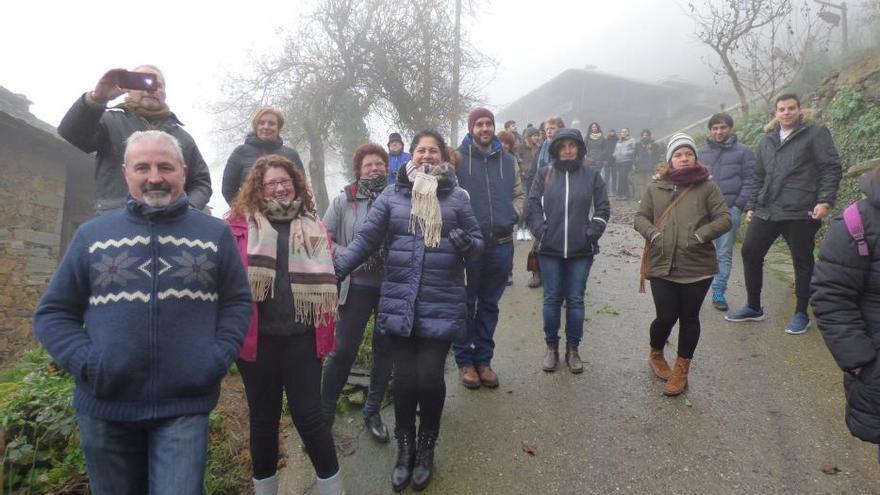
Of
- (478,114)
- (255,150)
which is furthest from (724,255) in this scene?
(255,150)

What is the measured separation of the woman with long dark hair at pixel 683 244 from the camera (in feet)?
11.1

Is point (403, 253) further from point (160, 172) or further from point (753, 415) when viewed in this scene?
point (753, 415)

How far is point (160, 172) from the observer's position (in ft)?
6.05

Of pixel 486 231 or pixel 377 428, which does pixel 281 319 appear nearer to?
pixel 377 428

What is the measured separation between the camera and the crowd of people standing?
173 cm

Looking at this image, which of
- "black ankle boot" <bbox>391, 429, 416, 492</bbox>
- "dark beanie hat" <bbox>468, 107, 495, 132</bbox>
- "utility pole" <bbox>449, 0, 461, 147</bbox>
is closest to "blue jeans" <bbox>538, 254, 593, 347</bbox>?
"dark beanie hat" <bbox>468, 107, 495, 132</bbox>

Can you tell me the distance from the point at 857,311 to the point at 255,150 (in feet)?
12.8

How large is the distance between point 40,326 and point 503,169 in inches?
120

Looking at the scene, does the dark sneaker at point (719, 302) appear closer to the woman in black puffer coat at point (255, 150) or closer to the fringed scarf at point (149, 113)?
the woman in black puffer coat at point (255, 150)

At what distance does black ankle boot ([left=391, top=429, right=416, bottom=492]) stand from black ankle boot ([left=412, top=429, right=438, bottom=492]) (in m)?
0.04

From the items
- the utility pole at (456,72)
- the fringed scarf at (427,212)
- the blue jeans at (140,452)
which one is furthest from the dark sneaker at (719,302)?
the utility pole at (456,72)

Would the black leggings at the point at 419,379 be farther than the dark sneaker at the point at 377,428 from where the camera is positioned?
No

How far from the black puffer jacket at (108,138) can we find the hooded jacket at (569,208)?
2492mm

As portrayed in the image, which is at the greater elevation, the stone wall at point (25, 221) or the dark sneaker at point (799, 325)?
the stone wall at point (25, 221)
